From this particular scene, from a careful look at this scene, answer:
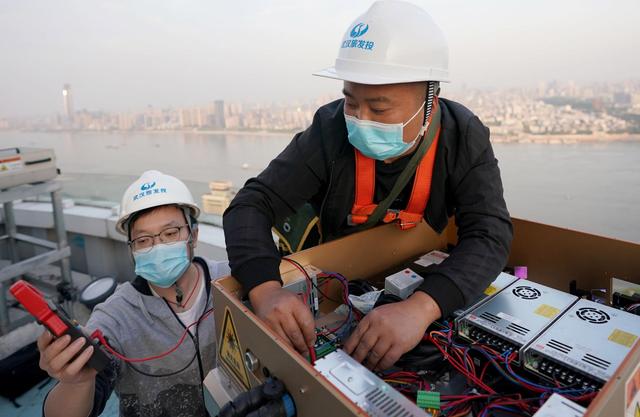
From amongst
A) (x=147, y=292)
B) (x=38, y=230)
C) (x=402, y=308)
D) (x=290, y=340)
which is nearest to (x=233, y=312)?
(x=290, y=340)

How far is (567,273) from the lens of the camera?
4.30ft

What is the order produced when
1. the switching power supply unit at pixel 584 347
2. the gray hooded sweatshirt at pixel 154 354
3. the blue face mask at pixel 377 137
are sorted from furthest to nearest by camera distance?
the gray hooded sweatshirt at pixel 154 354 → the blue face mask at pixel 377 137 → the switching power supply unit at pixel 584 347

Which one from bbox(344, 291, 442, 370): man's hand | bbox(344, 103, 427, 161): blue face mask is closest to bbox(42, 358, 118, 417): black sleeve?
bbox(344, 291, 442, 370): man's hand

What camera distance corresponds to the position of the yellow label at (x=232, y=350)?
2.71ft

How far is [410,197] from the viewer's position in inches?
45.6

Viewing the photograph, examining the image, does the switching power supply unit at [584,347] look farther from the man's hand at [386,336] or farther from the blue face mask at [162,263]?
the blue face mask at [162,263]

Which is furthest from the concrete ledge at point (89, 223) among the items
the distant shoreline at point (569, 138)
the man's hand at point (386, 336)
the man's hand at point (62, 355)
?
the man's hand at point (386, 336)

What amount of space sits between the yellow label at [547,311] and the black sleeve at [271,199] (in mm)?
567

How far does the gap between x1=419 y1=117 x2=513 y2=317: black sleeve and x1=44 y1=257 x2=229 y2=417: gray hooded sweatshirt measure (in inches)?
32.1

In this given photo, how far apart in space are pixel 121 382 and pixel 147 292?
28cm

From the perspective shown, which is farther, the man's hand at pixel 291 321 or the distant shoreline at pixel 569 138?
the distant shoreline at pixel 569 138

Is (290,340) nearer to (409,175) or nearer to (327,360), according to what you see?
(327,360)

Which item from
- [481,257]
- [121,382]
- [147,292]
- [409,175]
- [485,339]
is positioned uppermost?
[409,175]

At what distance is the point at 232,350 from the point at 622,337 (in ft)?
2.47
